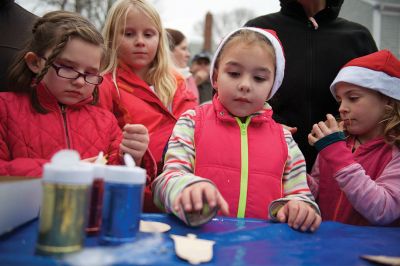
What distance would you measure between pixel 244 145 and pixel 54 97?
0.91m

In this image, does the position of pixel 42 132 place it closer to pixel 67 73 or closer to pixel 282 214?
pixel 67 73

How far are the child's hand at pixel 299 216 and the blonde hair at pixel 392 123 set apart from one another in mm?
839

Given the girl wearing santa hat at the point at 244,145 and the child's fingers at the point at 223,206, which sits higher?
the girl wearing santa hat at the point at 244,145

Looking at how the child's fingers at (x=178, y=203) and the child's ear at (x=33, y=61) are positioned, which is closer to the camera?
the child's fingers at (x=178, y=203)

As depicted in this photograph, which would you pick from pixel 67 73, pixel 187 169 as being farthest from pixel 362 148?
pixel 67 73

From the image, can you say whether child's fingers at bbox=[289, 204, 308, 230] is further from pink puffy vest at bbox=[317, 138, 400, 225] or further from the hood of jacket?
the hood of jacket

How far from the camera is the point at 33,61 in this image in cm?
181

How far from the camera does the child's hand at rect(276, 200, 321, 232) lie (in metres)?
1.33

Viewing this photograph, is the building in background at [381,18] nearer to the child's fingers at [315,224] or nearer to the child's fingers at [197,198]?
the child's fingers at [315,224]

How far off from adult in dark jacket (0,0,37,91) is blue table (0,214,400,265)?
4.05 feet

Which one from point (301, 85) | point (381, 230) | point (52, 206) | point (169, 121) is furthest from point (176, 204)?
point (301, 85)

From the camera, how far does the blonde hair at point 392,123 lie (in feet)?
6.55

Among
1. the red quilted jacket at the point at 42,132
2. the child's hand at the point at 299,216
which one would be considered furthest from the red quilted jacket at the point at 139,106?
the child's hand at the point at 299,216

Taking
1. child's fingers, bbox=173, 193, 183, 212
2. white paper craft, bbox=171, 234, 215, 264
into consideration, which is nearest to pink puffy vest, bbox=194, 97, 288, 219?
child's fingers, bbox=173, 193, 183, 212
